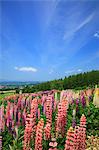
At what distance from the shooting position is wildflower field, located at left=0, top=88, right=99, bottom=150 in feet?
12.8

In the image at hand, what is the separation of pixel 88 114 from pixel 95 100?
2.31ft

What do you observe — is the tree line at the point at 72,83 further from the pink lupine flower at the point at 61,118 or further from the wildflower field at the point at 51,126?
the pink lupine flower at the point at 61,118

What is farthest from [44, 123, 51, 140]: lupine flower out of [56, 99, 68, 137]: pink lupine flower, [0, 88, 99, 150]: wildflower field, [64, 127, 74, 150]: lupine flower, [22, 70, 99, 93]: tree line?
[22, 70, 99, 93]: tree line

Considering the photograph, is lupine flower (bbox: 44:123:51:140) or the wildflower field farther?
lupine flower (bbox: 44:123:51:140)

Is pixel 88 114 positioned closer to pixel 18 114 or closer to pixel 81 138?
pixel 18 114

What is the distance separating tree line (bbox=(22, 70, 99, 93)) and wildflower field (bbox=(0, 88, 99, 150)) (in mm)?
19755

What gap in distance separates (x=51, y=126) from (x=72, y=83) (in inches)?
985

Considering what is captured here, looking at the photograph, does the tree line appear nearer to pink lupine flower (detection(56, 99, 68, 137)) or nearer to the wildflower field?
the wildflower field

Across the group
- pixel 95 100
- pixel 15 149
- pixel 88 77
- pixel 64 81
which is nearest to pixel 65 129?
pixel 15 149

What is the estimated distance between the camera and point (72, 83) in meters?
30.4

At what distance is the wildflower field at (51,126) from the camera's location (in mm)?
3891

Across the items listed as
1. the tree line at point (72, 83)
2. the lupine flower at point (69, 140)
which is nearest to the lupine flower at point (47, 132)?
the lupine flower at point (69, 140)

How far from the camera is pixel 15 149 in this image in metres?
4.88

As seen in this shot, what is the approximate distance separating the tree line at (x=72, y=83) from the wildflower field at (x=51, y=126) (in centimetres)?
1976
